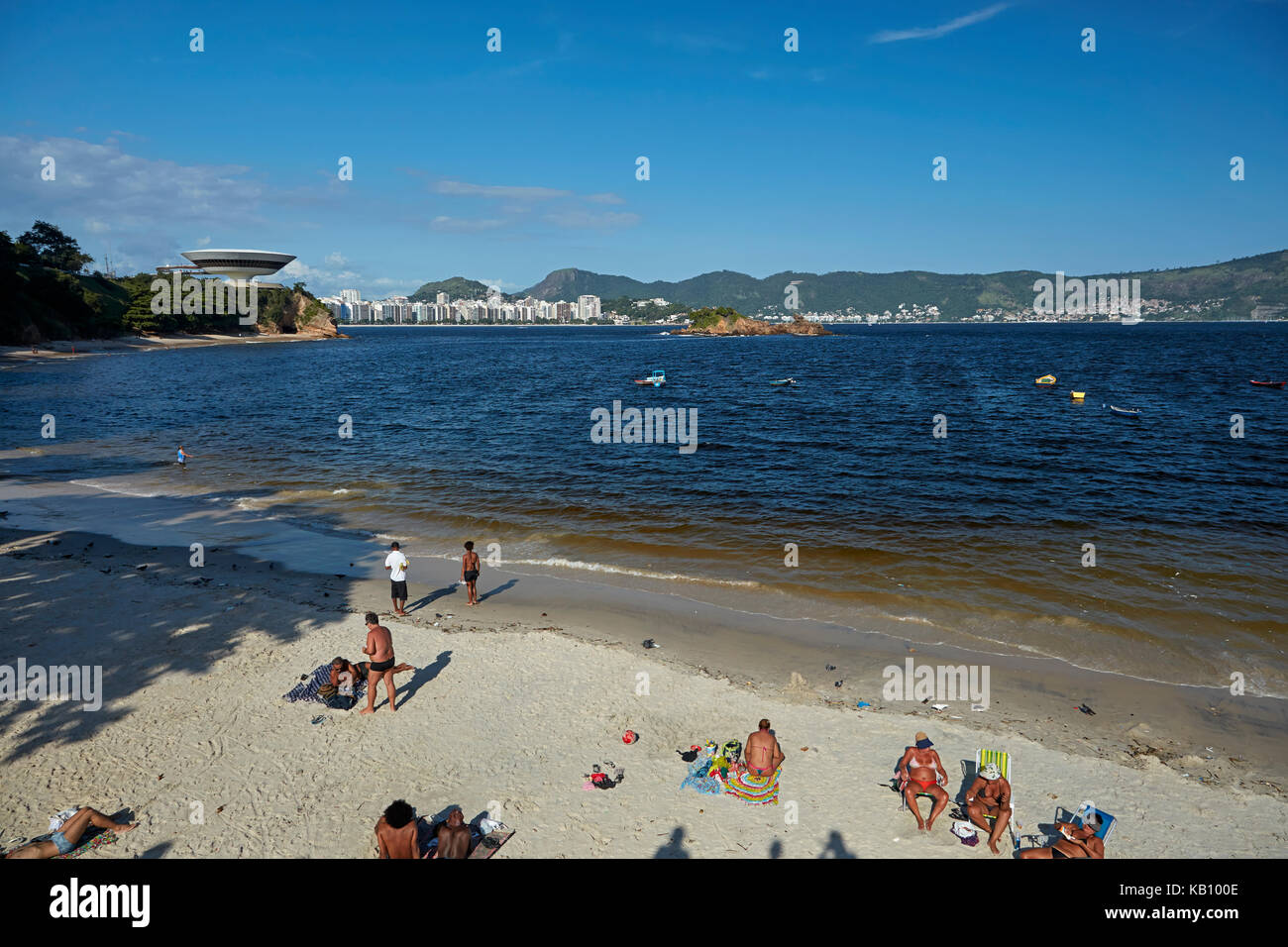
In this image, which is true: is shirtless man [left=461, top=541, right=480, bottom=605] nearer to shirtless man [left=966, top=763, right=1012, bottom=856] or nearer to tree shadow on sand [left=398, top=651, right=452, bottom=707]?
tree shadow on sand [left=398, top=651, right=452, bottom=707]

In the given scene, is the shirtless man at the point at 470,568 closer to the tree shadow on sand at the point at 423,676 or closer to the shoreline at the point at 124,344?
the tree shadow on sand at the point at 423,676

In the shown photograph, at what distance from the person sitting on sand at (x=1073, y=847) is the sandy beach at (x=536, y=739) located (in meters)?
0.54

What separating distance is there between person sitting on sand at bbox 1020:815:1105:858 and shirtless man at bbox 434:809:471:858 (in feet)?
22.3

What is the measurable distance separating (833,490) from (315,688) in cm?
2118

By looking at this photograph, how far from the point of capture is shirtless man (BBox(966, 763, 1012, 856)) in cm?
876

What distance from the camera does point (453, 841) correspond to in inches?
323

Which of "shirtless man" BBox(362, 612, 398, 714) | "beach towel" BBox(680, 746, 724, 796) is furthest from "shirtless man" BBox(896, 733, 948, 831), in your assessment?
"shirtless man" BBox(362, 612, 398, 714)

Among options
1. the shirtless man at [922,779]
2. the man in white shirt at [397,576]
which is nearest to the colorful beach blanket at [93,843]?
the man in white shirt at [397,576]

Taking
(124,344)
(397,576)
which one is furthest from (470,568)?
(124,344)

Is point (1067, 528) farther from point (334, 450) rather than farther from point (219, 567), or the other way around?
point (334, 450)
